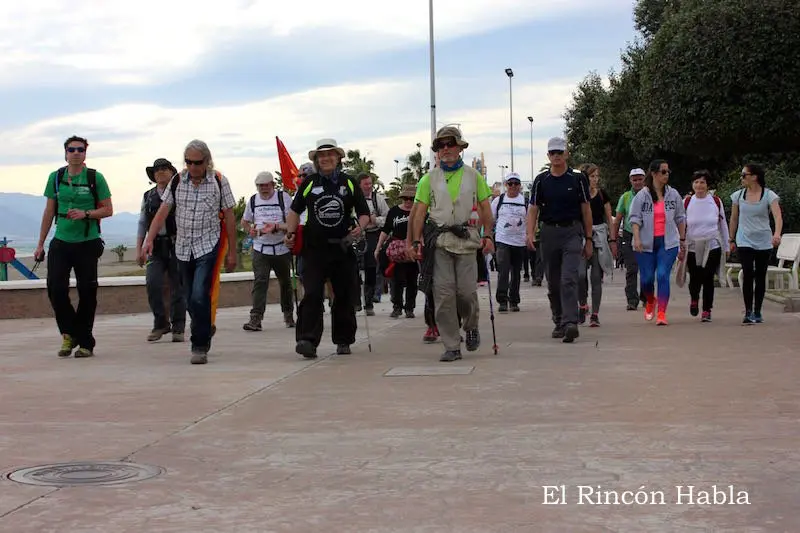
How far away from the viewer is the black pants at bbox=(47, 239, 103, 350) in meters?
11.4

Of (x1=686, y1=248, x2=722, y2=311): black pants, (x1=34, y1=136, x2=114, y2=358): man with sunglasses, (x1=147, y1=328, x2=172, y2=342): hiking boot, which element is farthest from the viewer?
(x1=686, y1=248, x2=722, y2=311): black pants

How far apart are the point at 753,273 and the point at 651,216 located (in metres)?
1.31

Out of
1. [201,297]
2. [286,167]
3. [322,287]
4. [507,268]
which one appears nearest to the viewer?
[201,297]

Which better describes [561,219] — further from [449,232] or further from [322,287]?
[322,287]

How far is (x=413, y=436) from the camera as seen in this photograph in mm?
6746

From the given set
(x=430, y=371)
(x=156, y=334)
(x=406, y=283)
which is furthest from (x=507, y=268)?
(x=430, y=371)

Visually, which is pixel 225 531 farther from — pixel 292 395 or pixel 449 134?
pixel 449 134

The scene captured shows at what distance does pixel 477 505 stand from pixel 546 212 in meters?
7.57

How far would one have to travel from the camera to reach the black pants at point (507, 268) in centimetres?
1682

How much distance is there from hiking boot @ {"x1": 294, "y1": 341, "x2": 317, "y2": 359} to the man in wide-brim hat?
11 millimetres

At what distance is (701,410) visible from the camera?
742 cm

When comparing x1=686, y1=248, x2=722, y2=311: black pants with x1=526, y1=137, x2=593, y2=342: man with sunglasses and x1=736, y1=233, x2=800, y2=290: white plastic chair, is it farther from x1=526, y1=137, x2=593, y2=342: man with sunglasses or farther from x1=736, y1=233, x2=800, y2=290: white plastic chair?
x1=736, y1=233, x2=800, y2=290: white plastic chair

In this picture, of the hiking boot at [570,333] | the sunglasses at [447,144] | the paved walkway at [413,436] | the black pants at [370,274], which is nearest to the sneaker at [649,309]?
the paved walkway at [413,436]

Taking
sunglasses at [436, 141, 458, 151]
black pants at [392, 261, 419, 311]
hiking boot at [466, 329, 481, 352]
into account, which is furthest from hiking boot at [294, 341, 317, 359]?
black pants at [392, 261, 419, 311]
